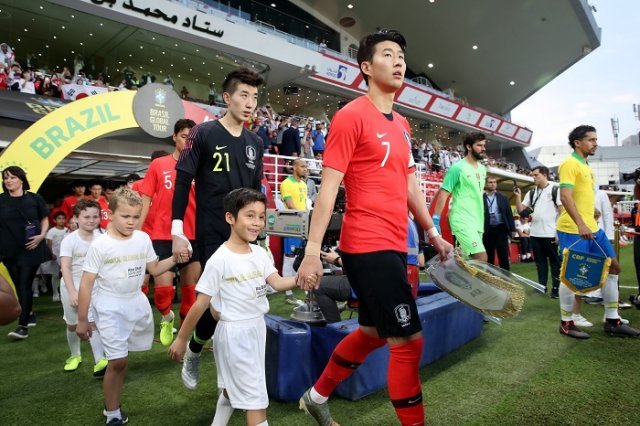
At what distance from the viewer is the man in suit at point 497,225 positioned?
617 centimetres

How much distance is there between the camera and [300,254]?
3.55 m

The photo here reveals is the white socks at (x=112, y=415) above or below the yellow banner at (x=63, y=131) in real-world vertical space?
below

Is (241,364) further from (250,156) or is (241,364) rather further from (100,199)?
(100,199)

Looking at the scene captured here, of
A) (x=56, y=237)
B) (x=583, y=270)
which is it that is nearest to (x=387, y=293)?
(x=583, y=270)

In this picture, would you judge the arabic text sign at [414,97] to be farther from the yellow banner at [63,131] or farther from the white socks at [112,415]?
the white socks at [112,415]

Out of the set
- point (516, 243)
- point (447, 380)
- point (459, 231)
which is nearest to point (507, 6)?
point (516, 243)

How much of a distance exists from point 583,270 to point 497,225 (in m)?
2.54

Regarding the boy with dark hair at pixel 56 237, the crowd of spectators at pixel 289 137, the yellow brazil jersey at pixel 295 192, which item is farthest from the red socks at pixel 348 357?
the crowd of spectators at pixel 289 137

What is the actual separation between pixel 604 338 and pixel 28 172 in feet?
23.5

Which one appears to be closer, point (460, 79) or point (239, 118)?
point (239, 118)

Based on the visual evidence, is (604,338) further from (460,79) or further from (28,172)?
(460,79)

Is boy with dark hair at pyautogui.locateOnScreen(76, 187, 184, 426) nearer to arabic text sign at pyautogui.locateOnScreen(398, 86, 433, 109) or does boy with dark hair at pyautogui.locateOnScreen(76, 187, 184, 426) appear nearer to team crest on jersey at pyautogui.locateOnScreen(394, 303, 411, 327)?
team crest on jersey at pyautogui.locateOnScreen(394, 303, 411, 327)

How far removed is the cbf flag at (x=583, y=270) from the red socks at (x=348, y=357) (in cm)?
281

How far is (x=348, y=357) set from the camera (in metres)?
2.19
